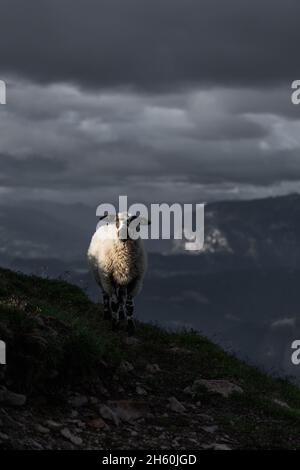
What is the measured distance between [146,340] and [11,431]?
8750 mm

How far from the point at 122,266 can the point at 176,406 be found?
24.9 ft

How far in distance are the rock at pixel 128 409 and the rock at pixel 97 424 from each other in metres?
0.55

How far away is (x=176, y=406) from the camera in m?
13.3

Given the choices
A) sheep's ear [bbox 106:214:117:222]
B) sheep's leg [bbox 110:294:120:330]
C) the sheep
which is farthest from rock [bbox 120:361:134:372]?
sheep's ear [bbox 106:214:117:222]

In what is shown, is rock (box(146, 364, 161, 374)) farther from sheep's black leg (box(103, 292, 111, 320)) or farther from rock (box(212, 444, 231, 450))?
sheep's black leg (box(103, 292, 111, 320))

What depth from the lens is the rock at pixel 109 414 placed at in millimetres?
11911

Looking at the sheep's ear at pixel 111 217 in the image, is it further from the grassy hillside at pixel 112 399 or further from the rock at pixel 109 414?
the rock at pixel 109 414

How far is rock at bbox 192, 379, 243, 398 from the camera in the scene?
14.6 metres

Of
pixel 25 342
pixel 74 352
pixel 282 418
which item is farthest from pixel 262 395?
pixel 25 342

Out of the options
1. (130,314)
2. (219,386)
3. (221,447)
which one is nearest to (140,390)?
(219,386)

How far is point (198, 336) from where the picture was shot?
19.9 m

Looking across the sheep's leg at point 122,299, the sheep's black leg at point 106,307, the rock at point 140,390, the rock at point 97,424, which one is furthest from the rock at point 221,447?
the sheep's black leg at point 106,307

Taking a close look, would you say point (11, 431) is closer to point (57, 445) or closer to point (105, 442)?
point (57, 445)

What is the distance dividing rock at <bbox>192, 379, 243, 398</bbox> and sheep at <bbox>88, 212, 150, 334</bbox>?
5.06m
